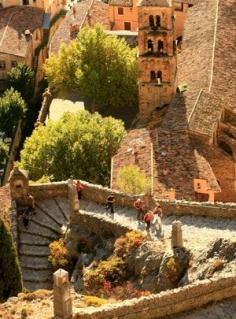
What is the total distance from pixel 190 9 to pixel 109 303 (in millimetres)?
55854

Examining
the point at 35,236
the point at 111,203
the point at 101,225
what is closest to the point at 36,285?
the point at 35,236

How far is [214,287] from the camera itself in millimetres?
35875

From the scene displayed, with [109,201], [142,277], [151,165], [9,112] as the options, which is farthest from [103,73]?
[142,277]

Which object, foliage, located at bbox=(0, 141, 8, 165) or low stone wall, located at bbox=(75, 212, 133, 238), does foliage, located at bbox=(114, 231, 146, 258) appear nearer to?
low stone wall, located at bbox=(75, 212, 133, 238)

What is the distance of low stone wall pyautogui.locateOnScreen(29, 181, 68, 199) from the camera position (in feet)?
162

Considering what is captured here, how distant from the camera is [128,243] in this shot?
42625mm

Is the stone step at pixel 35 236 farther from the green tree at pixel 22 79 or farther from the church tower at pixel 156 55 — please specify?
the green tree at pixel 22 79

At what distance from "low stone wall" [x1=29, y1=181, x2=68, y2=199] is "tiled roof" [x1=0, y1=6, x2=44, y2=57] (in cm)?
4050

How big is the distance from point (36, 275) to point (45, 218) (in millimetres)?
4143

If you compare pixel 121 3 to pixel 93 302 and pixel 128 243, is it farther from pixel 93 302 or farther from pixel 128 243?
pixel 93 302

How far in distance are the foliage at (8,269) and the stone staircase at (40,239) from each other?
467 cm

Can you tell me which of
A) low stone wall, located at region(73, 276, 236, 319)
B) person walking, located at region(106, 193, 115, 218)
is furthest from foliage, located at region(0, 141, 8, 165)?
low stone wall, located at region(73, 276, 236, 319)

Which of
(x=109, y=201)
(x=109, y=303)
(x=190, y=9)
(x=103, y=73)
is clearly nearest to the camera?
(x=109, y=303)

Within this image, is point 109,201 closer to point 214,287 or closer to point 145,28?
point 214,287
